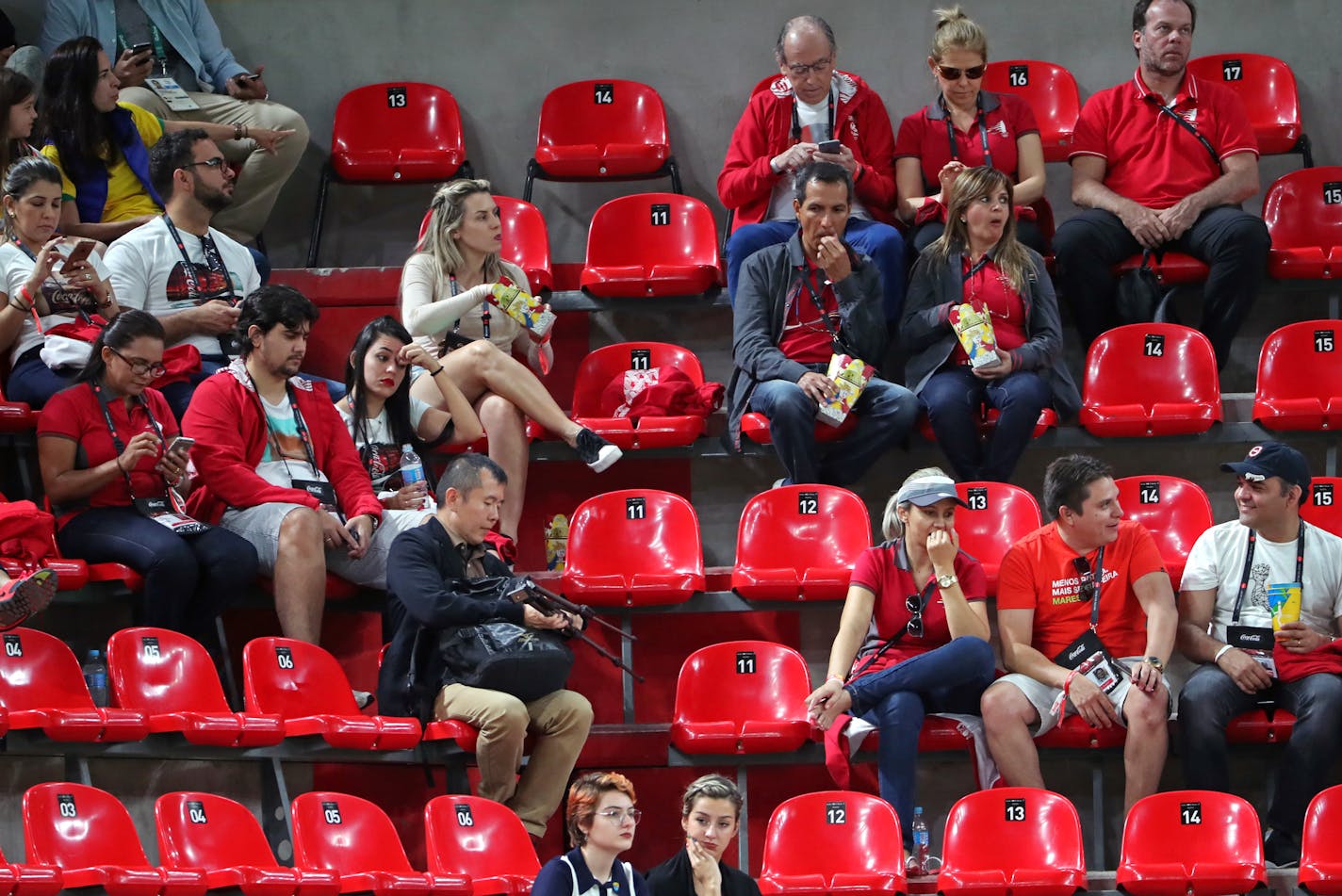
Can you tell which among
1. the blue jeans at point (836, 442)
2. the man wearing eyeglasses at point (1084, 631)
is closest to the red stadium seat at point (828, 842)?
the man wearing eyeglasses at point (1084, 631)

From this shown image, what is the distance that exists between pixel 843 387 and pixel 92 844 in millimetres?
2596

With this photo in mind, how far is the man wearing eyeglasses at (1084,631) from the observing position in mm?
4965

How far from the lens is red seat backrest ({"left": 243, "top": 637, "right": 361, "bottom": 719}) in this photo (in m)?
4.96

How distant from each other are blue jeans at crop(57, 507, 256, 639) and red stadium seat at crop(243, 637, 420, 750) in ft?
0.92

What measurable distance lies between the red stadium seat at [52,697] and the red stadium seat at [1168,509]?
2.97 meters

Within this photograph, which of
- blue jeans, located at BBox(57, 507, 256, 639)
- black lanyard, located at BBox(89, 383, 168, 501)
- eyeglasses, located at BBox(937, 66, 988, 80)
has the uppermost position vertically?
eyeglasses, located at BBox(937, 66, 988, 80)

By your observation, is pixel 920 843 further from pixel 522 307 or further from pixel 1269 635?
pixel 522 307

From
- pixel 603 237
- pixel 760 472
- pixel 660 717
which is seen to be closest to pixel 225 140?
pixel 603 237

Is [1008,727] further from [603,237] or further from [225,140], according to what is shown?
[225,140]

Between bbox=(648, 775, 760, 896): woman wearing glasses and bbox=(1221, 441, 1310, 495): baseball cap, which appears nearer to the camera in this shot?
bbox=(648, 775, 760, 896): woman wearing glasses

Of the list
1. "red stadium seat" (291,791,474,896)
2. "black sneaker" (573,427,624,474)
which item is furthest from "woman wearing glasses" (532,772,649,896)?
"black sneaker" (573,427,624,474)

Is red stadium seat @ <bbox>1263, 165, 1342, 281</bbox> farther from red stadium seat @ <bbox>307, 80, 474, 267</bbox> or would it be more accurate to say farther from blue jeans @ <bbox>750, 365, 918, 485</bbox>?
red stadium seat @ <bbox>307, 80, 474, 267</bbox>

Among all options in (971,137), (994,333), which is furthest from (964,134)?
(994,333)

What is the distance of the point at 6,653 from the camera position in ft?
16.1
